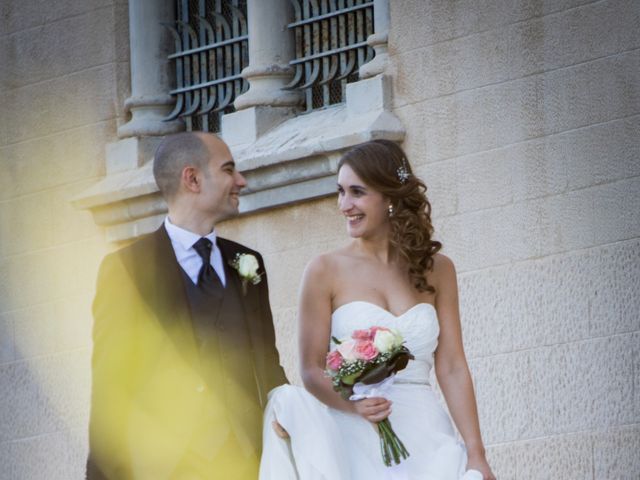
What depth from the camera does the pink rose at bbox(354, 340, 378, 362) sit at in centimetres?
718

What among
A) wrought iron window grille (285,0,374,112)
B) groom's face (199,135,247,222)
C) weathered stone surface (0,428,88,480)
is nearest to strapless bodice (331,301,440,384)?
groom's face (199,135,247,222)

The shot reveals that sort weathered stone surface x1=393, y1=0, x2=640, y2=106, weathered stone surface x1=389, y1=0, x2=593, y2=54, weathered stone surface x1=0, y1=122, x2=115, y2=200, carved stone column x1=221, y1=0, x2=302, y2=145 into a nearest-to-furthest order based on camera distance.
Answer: weathered stone surface x1=393, y1=0, x2=640, y2=106, weathered stone surface x1=389, y1=0, x2=593, y2=54, carved stone column x1=221, y1=0, x2=302, y2=145, weathered stone surface x1=0, y1=122, x2=115, y2=200

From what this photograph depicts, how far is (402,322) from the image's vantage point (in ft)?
25.0

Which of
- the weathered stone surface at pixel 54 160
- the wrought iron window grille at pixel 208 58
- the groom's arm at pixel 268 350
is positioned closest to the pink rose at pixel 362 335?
the groom's arm at pixel 268 350

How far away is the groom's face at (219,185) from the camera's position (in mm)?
7395

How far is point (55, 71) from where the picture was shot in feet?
41.5

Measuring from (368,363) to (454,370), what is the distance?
1.74 ft

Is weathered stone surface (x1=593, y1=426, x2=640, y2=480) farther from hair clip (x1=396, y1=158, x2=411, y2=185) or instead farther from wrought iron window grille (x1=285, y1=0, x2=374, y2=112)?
wrought iron window grille (x1=285, y1=0, x2=374, y2=112)

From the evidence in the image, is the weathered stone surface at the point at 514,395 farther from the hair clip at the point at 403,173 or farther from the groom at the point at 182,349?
the groom at the point at 182,349

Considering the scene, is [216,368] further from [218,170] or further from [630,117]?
[630,117]

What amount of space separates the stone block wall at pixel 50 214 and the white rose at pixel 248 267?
490 centimetres

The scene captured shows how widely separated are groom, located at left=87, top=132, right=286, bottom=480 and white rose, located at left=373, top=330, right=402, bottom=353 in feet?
1.50

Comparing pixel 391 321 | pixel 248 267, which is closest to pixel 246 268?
pixel 248 267

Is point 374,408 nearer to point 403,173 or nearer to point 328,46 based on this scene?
point 403,173
